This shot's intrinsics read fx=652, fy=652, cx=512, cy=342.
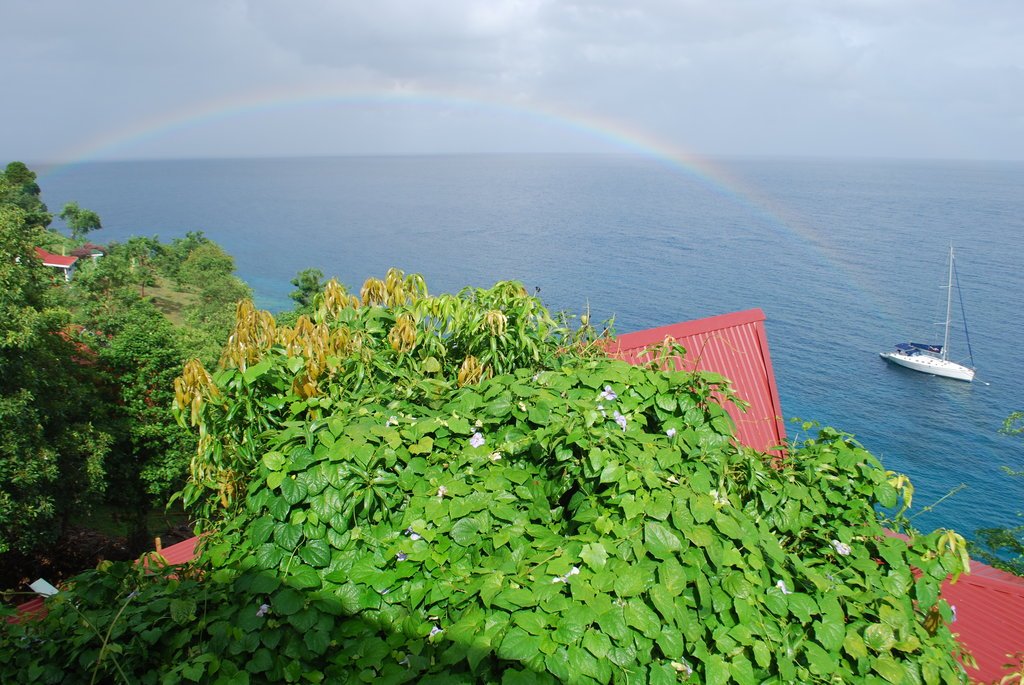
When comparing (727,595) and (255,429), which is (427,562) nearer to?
(727,595)

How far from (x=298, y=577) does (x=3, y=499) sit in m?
11.0

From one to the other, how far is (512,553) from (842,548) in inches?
55.7

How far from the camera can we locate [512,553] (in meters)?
2.44

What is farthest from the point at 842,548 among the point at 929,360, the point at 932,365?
the point at 929,360

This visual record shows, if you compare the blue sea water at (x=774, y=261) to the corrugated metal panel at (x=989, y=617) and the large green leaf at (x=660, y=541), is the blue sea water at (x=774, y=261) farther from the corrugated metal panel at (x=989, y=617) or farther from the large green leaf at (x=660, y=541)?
the large green leaf at (x=660, y=541)

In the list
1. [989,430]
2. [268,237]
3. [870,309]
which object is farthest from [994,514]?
[268,237]

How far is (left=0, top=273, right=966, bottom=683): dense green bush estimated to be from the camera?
2.09m

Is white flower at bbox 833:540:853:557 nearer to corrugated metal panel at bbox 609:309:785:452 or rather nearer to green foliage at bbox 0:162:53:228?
corrugated metal panel at bbox 609:309:785:452

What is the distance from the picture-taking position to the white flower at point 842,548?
2.72m

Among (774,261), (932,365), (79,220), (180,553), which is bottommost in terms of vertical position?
(932,365)

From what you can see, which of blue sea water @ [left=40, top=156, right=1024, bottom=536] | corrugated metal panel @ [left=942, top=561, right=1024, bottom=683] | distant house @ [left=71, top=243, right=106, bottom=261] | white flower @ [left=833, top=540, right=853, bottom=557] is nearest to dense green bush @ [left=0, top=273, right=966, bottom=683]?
white flower @ [left=833, top=540, right=853, bottom=557]

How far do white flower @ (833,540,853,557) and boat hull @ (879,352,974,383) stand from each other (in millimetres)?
46975

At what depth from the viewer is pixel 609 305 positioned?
53844mm

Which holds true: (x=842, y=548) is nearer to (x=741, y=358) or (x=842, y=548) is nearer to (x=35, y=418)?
(x=741, y=358)
